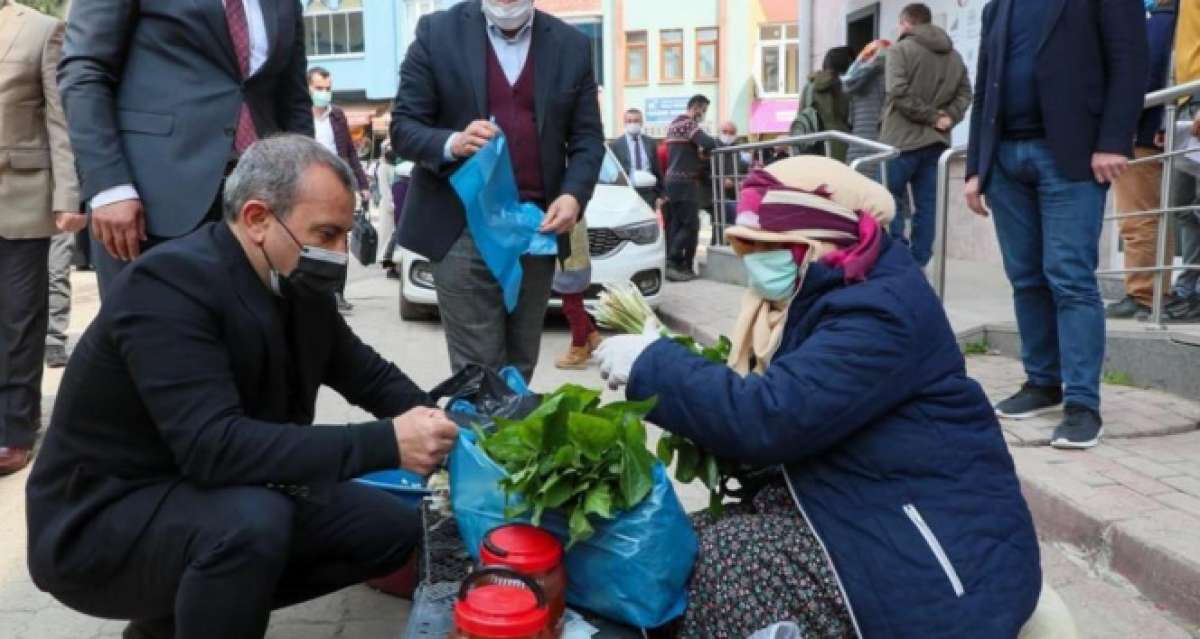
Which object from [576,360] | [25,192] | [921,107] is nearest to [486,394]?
[25,192]

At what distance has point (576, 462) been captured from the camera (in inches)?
88.4

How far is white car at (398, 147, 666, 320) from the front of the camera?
27.1 feet

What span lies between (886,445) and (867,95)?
7.83 m

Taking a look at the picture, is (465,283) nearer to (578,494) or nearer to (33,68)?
(578,494)

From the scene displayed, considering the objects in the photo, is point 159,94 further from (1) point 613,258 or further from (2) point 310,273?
(1) point 613,258

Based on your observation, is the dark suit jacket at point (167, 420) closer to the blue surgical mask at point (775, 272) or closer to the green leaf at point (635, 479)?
the green leaf at point (635, 479)

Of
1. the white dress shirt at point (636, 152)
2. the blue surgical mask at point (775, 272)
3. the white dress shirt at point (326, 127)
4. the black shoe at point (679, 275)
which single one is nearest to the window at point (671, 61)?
the white dress shirt at point (636, 152)

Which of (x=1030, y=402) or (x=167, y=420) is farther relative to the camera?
(x=1030, y=402)

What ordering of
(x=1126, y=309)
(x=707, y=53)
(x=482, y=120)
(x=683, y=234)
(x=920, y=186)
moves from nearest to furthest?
(x=482, y=120)
(x=1126, y=309)
(x=920, y=186)
(x=683, y=234)
(x=707, y=53)

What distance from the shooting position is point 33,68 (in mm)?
4449

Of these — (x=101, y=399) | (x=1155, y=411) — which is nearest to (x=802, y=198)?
(x=101, y=399)

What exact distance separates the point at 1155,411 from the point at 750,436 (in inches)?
131

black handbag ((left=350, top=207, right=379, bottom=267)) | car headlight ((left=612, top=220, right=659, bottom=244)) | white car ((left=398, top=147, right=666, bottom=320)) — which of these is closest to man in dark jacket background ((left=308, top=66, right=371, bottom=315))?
black handbag ((left=350, top=207, right=379, bottom=267))

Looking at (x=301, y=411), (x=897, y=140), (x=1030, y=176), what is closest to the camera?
(x=301, y=411)
